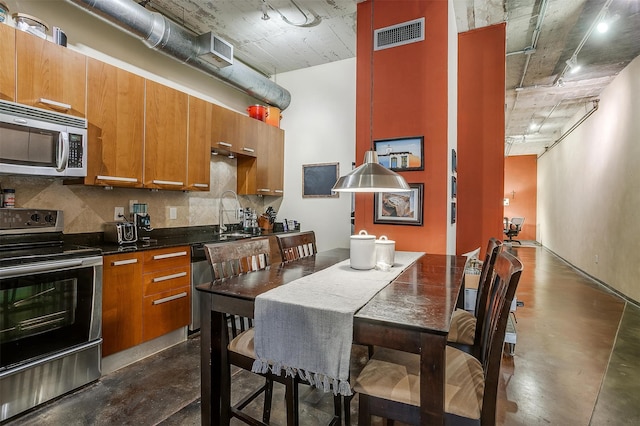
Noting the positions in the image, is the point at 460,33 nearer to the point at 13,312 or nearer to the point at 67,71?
the point at 67,71

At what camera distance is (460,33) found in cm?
394

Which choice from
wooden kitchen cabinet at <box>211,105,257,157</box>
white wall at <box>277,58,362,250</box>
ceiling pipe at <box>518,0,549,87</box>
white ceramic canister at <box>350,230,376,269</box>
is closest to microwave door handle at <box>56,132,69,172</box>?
wooden kitchen cabinet at <box>211,105,257,157</box>

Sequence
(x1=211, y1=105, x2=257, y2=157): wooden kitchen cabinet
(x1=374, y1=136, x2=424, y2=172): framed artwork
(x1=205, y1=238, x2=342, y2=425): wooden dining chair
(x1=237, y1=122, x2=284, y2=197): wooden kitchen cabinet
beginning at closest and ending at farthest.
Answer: (x1=205, y1=238, x2=342, y2=425): wooden dining chair
(x1=374, y1=136, x2=424, y2=172): framed artwork
(x1=211, y1=105, x2=257, y2=157): wooden kitchen cabinet
(x1=237, y1=122, x2=284, y2=197): wooden kitchen cabinet

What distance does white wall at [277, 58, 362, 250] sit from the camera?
4457 mm

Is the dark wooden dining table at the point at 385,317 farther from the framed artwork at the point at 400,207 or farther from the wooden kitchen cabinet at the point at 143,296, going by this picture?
the wooden kitchen cabinet at the point at 143,296

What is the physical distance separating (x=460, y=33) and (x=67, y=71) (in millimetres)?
4035

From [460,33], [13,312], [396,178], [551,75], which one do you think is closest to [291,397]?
[396,178]

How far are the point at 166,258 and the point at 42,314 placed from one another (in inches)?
36.2

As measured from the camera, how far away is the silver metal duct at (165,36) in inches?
101

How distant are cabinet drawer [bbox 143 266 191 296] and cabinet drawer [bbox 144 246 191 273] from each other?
Result: 0.13ft

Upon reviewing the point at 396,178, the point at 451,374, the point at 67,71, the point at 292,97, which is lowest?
the point at 451,374

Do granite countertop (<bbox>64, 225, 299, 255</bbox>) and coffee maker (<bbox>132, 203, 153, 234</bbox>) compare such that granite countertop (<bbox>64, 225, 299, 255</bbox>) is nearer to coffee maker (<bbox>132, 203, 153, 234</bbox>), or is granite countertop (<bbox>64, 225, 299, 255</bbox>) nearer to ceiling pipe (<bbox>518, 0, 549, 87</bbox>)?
coffee maker (<bbox>132, 203, 153, 234</bbox>)

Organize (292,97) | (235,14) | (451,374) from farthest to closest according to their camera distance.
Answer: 1. (292,97)
2. (235,14)
3. (451,374)

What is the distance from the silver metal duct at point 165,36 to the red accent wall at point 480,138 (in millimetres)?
2564
